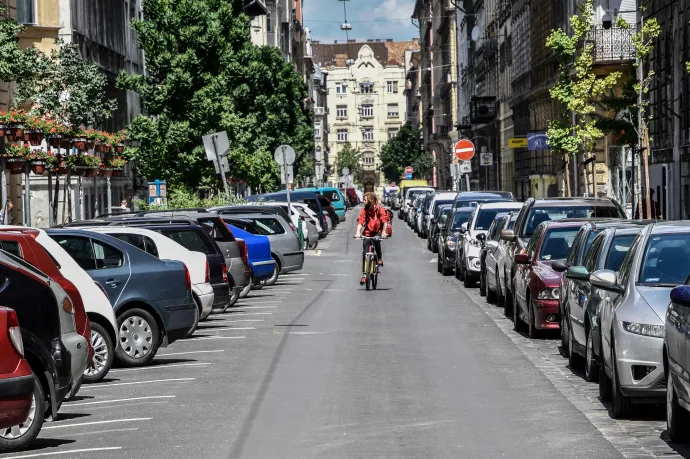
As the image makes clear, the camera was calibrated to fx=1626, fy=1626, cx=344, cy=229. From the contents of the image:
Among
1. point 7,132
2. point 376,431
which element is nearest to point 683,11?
point 7,132

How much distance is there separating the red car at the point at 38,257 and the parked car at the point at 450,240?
22362mm

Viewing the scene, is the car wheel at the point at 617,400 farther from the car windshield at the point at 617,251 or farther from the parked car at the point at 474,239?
the parked car at the point at 474,239

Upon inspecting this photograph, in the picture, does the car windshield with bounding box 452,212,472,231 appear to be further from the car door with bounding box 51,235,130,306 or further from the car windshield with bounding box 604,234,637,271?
the car windshield with bounding box 604,234,637,271

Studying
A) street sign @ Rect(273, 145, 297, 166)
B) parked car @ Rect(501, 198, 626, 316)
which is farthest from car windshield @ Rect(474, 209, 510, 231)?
street sign @ Rect(273, 145, 297, 166)

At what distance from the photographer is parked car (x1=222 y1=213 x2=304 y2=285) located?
117ft

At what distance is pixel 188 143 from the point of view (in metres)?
55.9

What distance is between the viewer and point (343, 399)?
13.9 meters

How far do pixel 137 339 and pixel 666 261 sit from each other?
269 inches

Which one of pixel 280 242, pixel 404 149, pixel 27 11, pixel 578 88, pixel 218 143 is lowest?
pixel 280 242

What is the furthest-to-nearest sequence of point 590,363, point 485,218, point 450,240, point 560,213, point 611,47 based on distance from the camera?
point 611,47
point 450,240
point 485,218
point 560,213
point 590,363

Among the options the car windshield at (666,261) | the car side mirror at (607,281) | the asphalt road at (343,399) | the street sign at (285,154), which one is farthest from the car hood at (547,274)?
the street sign at (285,154)

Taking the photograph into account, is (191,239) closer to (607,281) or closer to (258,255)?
(258,255)

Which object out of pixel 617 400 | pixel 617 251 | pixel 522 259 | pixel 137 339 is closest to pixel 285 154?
pixel 522 259

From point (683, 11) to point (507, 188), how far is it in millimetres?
44367
